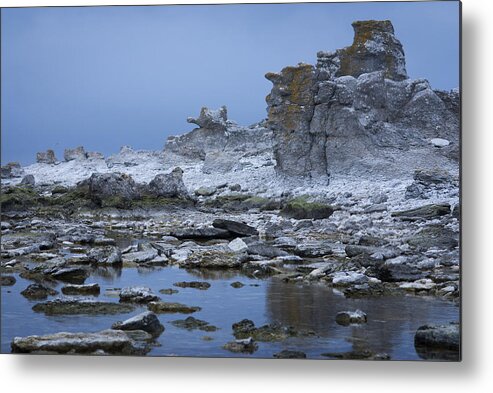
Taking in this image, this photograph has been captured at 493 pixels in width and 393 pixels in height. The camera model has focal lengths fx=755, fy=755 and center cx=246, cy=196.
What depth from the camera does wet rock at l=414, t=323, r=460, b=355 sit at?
4840 millimetres

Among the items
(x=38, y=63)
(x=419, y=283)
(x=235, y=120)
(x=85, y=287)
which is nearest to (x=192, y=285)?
(x=85, y=287)

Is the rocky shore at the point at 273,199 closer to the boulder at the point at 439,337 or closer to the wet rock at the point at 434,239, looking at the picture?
the wet rock at the point at 434,239

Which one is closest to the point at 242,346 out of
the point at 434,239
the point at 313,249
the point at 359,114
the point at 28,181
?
the point at 313,249

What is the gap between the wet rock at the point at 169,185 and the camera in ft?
18.4

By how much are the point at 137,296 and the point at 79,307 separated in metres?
0.42

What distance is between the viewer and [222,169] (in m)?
5.69

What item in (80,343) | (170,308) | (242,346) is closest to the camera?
(242,346)

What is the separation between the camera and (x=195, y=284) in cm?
554

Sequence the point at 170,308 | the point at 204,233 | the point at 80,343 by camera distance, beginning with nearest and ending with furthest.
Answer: the point at 80,343 → the point at 170,308 → the point at 204,233

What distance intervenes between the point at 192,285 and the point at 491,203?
85.4 inches

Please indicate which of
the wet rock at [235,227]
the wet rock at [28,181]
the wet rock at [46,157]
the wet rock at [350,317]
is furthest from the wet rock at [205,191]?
the wet rock at [350,317]

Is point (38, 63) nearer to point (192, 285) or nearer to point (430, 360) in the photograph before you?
point (192, 285)

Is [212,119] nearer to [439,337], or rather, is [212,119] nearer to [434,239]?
[434,239]

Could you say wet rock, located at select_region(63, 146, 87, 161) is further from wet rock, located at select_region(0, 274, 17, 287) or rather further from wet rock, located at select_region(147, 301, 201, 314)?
wet rock, located at select_region(147, 301, 201, 314)
